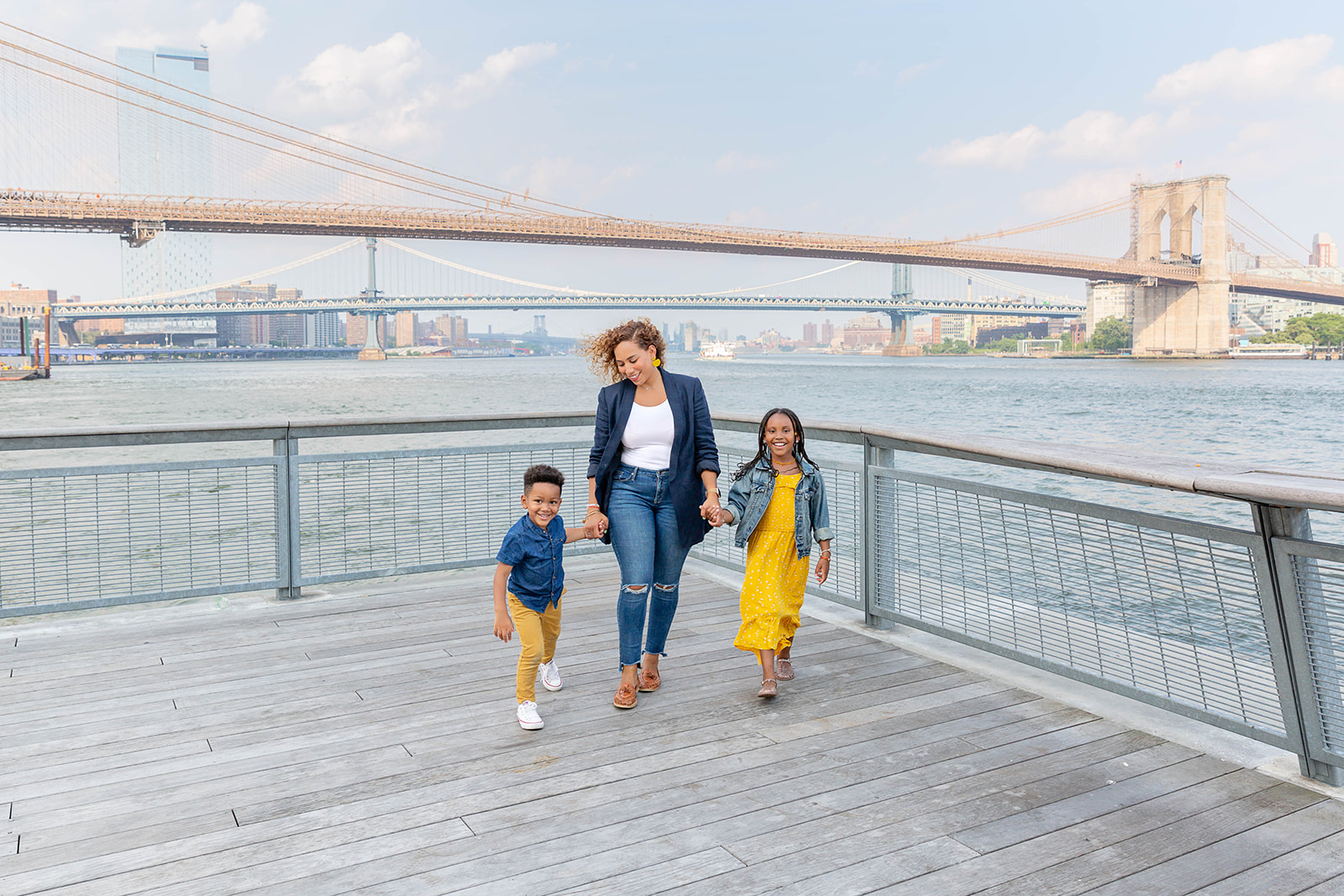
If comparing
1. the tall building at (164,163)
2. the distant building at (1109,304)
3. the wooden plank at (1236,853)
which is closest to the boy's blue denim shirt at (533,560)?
the wooden plank at (1236,853)

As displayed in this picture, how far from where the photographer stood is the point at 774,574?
9.96 feet

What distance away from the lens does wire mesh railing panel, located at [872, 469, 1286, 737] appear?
247 cm

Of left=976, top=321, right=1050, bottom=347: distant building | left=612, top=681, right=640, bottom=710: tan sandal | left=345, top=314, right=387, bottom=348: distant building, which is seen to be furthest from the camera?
left=976, top=321, right=1050, bottom=347: distant building

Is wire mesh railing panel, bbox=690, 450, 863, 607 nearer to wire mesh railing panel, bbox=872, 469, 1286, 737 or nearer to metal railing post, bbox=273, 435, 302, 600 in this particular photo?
wire mesh railing panel, bbox=872, 469, 1286, 737

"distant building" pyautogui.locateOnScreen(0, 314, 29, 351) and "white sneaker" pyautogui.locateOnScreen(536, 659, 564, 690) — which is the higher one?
"distant building" pyautogui.locateOnScreen(0, 314, 29, 351)

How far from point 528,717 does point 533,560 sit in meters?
0.42

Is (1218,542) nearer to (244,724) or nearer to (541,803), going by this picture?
(541,803)

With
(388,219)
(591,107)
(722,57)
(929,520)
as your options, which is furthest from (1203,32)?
(929,520)

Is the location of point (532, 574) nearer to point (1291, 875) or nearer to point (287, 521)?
point (287, 521)

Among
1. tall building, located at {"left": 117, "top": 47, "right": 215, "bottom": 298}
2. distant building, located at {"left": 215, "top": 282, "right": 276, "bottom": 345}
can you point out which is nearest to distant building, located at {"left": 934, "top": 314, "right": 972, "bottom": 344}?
distant building, located at {"left": 215, "top": 282, "right": 276, "bottom": 345}

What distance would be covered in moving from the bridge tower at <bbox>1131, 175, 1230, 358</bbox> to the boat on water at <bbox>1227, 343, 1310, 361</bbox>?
496 inches

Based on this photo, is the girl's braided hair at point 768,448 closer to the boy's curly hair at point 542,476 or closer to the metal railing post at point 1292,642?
the boy's curly hair at point 542,476

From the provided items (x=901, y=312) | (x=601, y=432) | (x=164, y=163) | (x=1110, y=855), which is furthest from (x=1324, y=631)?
(x=164, y=163)

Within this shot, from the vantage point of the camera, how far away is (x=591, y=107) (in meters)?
72.5
